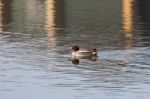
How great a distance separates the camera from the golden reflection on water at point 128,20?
3391cm

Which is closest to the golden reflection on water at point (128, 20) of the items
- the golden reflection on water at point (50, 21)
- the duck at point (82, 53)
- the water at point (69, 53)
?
the water at point (69, 53)

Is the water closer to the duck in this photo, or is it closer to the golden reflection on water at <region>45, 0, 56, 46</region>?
the golden reflection on water at <region>45, 0, 56, 46</region>

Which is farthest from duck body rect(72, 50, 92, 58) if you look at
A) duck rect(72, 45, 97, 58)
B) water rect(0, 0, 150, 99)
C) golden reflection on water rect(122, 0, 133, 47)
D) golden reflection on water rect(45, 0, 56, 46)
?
golden reflection on water rect(122, 0, 133, 47)

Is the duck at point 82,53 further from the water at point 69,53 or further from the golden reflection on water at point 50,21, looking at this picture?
the golden reflection on water at point 50,21

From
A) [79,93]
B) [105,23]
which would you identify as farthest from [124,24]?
[79,93]

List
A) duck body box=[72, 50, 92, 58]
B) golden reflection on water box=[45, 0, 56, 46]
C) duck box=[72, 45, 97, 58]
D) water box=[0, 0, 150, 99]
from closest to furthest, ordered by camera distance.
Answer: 1. water box=[0, 0, 150, 99]
2. duck box=[72, 45, 97, 58]
3. duck body box=[72, 50, 92, 58]
4. golden reflection on water box=[45, 0, 56, 46]

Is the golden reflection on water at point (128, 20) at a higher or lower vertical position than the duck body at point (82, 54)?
lower

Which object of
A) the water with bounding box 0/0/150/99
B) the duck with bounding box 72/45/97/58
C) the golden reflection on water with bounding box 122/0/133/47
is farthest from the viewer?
the golden reflection on water with bounding box 122/0/133/47

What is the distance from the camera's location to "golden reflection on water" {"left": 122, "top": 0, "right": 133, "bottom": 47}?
33.9m

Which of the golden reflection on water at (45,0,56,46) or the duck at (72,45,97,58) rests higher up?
the duck at (72,45,97,58)

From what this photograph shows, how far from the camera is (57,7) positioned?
5281 cm

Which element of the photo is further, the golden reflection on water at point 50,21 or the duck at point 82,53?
the golden reflection on water at point 50,21

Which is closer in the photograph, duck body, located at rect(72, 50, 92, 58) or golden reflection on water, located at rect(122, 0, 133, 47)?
duck body, located at rect(72, 50, 92, 58)

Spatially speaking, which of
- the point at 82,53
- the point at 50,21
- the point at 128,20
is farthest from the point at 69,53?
the point at 128,20
